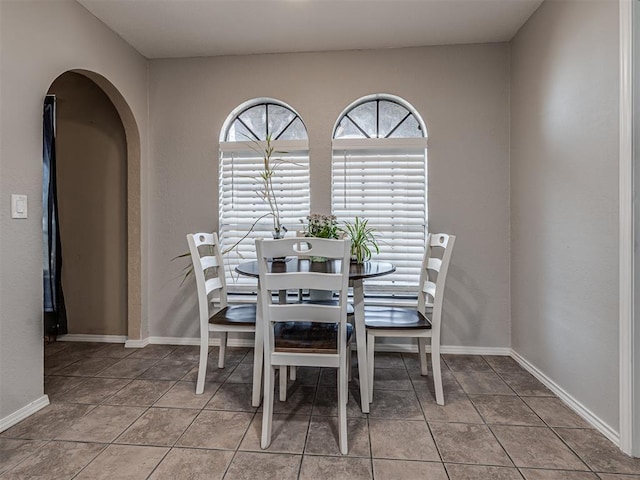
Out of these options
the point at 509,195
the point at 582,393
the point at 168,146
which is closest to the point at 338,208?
the point at 509,195

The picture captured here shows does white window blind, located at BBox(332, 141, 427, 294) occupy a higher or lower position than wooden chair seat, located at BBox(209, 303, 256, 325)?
higher

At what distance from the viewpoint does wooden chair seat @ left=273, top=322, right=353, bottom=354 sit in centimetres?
171

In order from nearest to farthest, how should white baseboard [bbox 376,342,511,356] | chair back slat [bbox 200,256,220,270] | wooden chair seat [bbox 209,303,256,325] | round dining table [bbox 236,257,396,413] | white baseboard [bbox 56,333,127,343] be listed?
round dining table [bbox 236,257,396,413] < wooden chair seat [bbox 209,303,256,325] < chair back slat [bbox 200,256,220,270] < white baseboard [bbox 376,342,511,356] < white baseboard [bbox 56,333,127,343]

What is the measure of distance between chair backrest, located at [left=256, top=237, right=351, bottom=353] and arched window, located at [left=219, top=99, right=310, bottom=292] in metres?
1.50

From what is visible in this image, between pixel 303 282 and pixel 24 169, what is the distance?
173 centimetres

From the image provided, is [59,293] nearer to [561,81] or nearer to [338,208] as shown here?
[338,208]

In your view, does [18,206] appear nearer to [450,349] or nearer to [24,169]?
[24,169]

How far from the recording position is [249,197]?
10.5 ft

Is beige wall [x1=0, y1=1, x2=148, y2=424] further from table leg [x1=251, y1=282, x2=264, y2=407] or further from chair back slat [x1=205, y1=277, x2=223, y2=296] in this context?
table leg [x1=251, y1=282, x2=264, y2=407]

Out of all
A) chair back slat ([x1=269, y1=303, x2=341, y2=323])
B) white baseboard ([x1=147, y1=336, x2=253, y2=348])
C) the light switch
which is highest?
the light switch

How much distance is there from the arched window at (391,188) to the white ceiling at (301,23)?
21.5 inches

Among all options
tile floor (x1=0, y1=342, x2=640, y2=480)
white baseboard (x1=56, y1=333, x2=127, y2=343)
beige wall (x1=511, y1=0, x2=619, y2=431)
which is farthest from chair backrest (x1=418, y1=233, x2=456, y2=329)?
white baseboard (x1=56, y1=333, x2=127, y2=343)

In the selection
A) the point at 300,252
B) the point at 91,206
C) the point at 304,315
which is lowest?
the point at 304,315

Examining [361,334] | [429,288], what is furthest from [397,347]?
[361,334]
